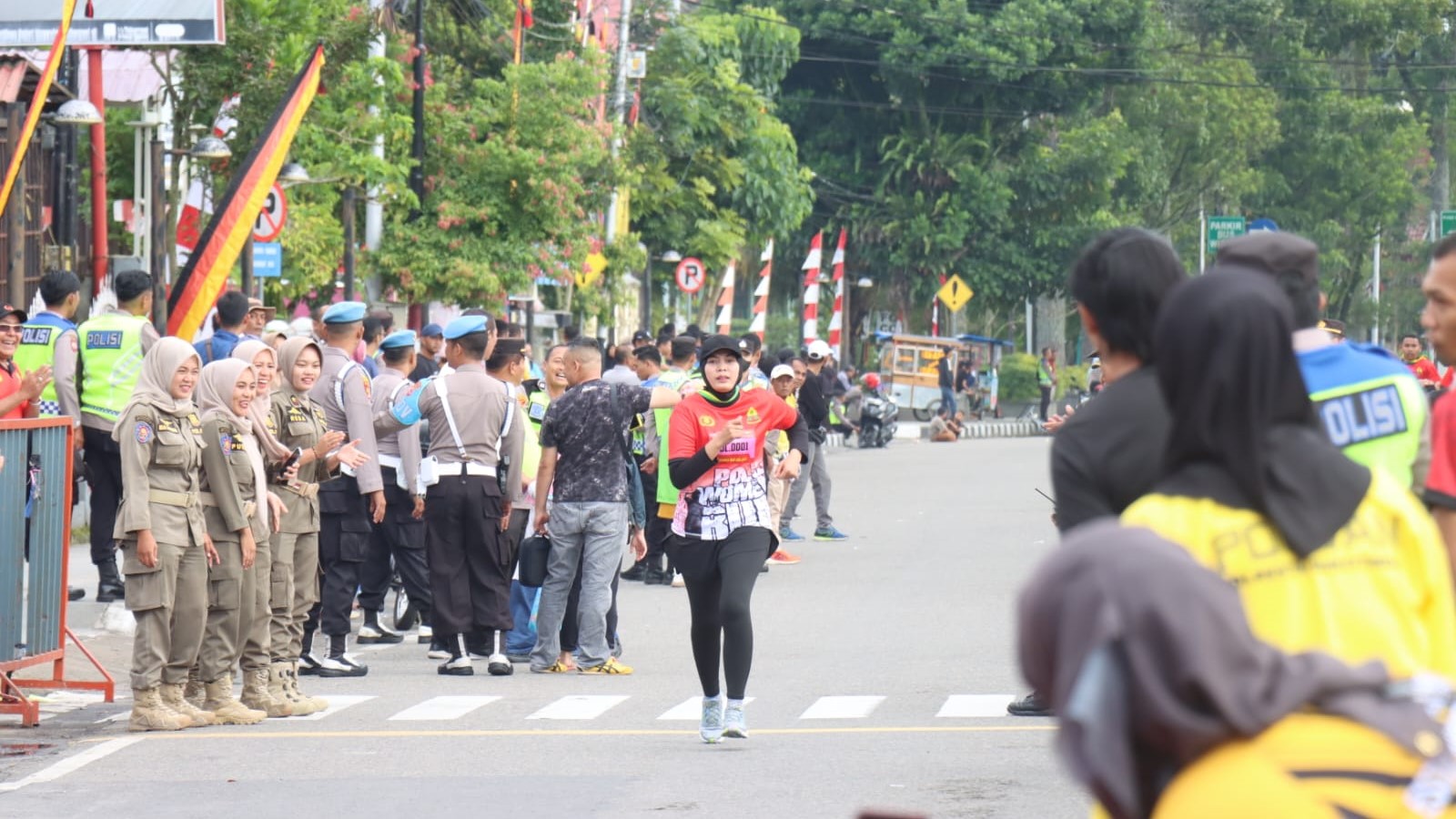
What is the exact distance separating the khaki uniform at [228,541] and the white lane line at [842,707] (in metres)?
2.67

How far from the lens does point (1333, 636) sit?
314 centimetres

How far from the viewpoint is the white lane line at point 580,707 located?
35.5 ft

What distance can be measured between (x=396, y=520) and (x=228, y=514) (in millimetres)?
3368

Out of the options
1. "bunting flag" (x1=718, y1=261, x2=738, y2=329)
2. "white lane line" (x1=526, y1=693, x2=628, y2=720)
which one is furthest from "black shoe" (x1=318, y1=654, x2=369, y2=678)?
"bunting flag" (x1=718, y1=261, x2=738, y2=329)

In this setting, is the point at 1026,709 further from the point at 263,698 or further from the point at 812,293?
the point at 812,293

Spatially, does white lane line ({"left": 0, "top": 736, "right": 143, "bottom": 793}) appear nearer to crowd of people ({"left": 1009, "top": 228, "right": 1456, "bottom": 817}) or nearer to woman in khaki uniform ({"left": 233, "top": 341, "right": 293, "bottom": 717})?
woman in khaki uniform ({"left": 233, "top": 341, "right": 293, "bottom": 717})

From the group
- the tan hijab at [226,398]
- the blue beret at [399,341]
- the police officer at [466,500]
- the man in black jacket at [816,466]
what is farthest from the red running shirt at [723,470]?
the man in black jacket at [816,466]

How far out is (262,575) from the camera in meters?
10.7

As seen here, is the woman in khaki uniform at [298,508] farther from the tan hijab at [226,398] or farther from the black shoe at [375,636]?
the black shoe at [375,636]

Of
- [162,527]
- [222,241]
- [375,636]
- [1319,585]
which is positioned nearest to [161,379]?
[162,527]

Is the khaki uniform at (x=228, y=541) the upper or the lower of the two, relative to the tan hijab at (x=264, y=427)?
lower

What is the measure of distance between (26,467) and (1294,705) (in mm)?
8688

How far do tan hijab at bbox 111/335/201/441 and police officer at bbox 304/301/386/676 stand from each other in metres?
2.45

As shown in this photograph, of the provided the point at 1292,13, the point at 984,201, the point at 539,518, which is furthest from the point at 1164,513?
the point at 1292,13
